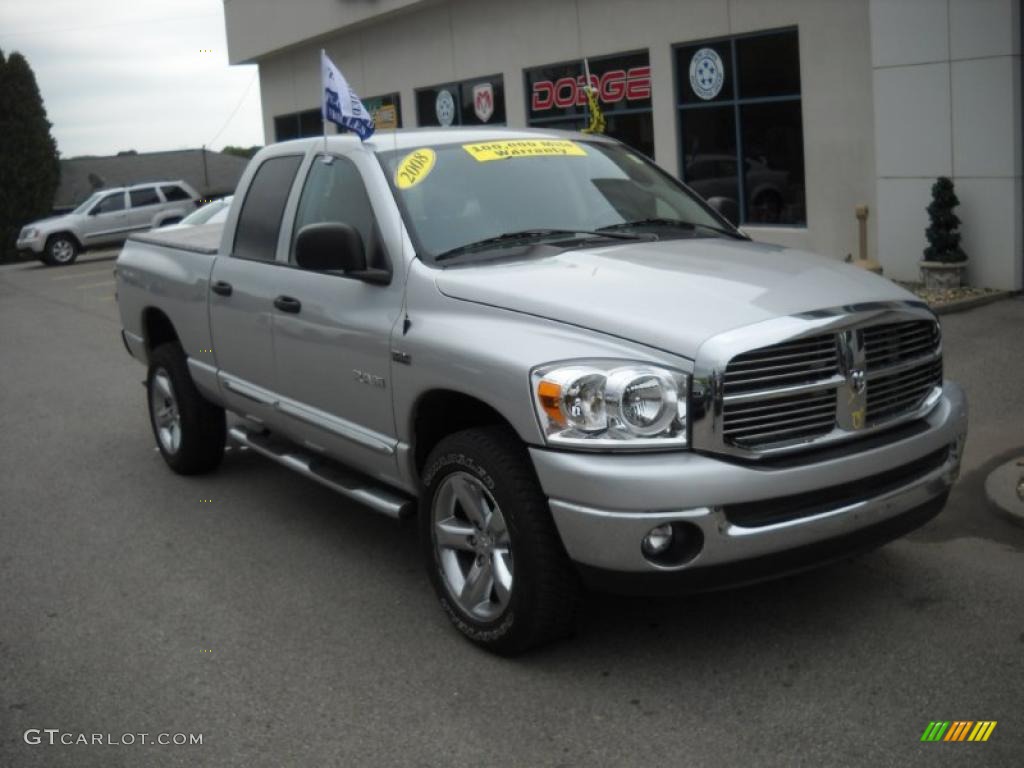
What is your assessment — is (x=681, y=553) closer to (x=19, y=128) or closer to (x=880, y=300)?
(x=880, y=300)

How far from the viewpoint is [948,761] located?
12.0 feet

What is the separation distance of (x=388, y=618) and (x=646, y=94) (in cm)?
1414

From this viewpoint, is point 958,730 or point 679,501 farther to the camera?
point 679,501

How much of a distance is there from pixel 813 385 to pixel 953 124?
9.83 meters

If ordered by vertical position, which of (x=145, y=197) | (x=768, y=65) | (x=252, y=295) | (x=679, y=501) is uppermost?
(x=768, y=65)

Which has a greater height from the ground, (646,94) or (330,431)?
(646,94)

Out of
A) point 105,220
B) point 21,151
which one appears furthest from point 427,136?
point 21,151

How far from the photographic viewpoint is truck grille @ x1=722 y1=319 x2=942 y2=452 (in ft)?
13.4

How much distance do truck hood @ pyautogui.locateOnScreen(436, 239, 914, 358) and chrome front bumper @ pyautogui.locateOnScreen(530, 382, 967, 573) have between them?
0.43 m

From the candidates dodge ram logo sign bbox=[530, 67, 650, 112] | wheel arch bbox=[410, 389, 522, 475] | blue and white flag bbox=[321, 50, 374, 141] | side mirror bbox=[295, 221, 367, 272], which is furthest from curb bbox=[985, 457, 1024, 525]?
dodge ram logo sign bbox=[530, 67, 650, 112]

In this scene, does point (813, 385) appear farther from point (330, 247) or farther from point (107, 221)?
point (107, 221)

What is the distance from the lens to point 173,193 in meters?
33.3

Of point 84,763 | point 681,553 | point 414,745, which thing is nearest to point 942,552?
point 681,553

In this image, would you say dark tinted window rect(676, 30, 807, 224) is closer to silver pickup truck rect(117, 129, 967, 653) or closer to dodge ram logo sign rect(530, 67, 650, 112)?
dodge ram logo sign rect(530, 67, 650, 112)
